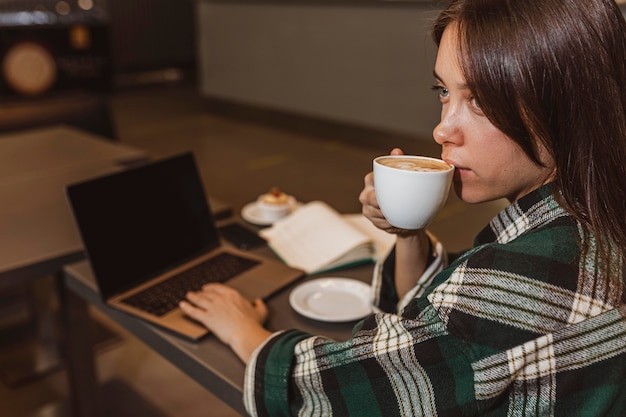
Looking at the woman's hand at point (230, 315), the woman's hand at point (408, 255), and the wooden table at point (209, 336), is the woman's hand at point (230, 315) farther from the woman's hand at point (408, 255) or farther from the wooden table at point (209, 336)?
the woman's hand at point (408, 255)

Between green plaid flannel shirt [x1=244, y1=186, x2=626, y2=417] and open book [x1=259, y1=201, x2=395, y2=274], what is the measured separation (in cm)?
51

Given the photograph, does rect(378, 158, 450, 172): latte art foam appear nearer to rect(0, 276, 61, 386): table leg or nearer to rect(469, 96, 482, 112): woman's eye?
rect(469, 96, 482, 112): woman's eye

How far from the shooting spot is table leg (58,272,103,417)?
1.52 m

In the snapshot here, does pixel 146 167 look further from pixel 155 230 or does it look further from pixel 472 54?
pixel 472 54

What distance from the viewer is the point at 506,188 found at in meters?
0.78

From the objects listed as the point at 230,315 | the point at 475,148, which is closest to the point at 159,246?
the point at 230,315

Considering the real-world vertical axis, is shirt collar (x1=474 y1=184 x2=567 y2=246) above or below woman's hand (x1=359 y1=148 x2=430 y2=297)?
above

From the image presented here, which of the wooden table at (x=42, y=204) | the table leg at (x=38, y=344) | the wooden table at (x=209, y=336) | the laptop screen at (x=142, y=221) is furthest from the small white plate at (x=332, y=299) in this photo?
the table leg at (x=38, y=344)

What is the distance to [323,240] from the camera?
4.44 feet

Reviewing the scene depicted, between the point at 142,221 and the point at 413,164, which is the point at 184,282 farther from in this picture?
the point at 413,164

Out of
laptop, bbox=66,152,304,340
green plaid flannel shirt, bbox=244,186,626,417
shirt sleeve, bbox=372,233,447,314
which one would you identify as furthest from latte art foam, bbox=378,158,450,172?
laptop, bbox=66,152,304,340

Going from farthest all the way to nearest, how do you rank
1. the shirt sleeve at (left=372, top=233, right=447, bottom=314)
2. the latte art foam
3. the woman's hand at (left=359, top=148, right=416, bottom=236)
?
A: the shirt sleeve at (left=372, top=233, right=447, bottom=314) → the woman's hand at (left=359, top=148, right=416, bottom=236) → the latte art foam

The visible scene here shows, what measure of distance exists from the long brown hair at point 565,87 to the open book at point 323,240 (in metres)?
0.55

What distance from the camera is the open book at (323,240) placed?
1.30m
